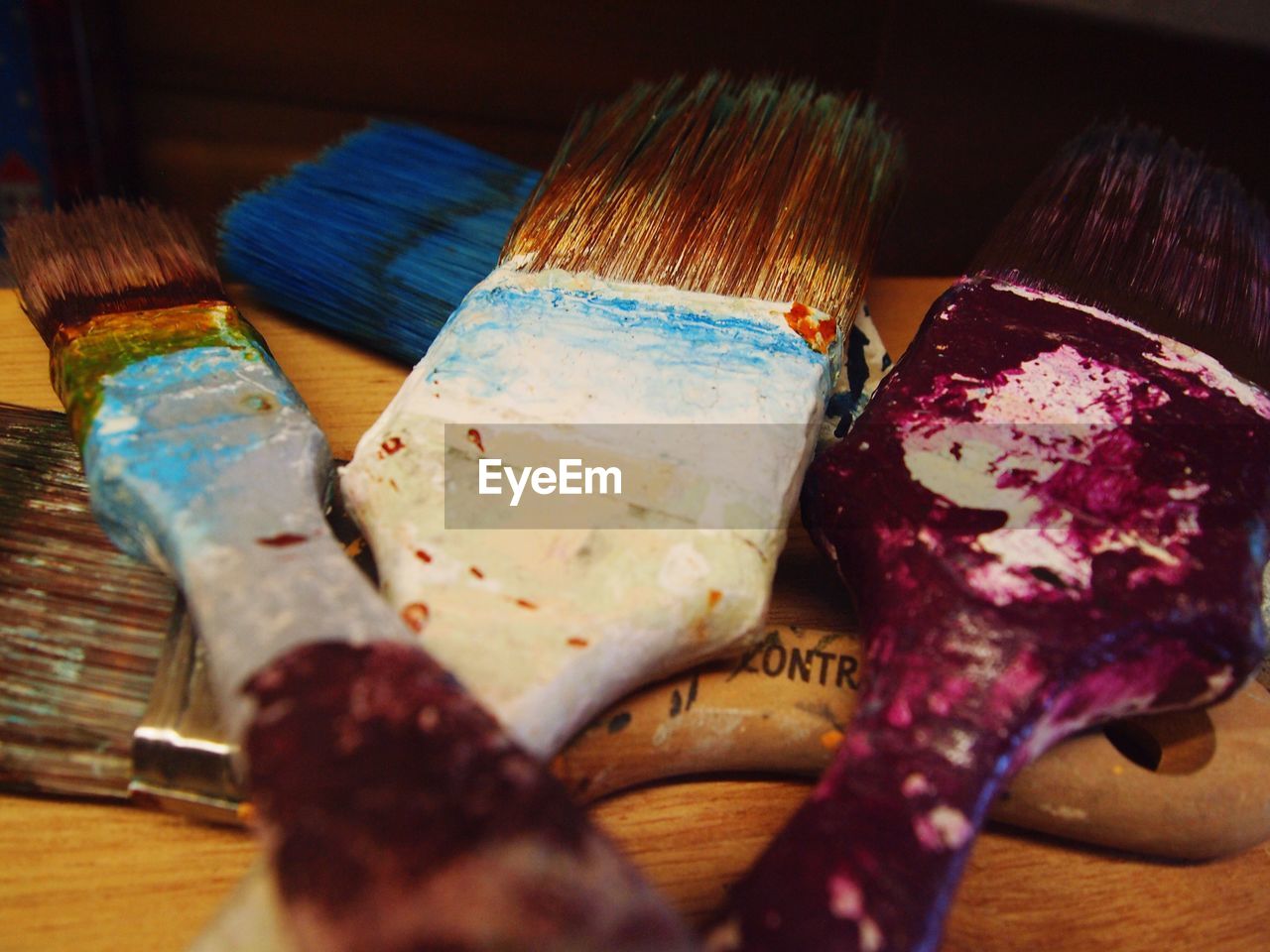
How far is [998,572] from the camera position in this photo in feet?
2.35

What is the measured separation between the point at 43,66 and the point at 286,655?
1259 millimetres

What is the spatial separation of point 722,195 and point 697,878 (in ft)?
2.17

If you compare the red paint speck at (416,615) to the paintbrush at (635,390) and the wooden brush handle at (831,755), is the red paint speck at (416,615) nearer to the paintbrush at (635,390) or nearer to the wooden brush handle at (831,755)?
the paintbrush at (635,390)

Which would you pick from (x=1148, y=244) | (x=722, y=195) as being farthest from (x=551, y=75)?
(x=1148, y=244)

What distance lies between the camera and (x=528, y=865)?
0.48m

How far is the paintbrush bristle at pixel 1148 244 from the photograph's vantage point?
101 centimetres

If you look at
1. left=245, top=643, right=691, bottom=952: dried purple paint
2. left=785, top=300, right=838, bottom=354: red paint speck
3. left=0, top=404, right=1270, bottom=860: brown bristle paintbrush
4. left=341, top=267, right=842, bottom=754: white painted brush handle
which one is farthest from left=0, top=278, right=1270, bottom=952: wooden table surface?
left=785, top=300, right=838, bottom=354: red paint speck

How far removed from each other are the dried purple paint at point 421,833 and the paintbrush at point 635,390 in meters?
0.09

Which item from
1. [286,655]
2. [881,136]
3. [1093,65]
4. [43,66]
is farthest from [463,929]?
[1093,65]

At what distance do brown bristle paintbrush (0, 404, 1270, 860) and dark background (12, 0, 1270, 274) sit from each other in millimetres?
997

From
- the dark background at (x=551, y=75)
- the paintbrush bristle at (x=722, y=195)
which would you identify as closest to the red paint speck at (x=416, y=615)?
the paintbrush bristle at (x=722, y=195)

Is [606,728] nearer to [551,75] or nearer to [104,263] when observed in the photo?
[104,263]

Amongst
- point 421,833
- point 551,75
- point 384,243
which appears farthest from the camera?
point 551,75

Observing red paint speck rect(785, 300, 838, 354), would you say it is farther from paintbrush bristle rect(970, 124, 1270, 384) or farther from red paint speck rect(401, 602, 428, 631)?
red paint speck rect(401, 602, 428, 631)
